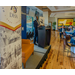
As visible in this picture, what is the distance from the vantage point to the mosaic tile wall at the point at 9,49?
4.33 ft

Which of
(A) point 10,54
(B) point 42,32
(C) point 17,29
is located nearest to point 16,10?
(C) point 17,29

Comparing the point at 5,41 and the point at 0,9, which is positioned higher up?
the point at 0,9

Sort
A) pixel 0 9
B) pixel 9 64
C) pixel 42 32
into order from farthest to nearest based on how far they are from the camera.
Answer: pixel 42 32, pixel 9 64, pixel 0 9

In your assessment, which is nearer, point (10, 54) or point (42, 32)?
point (10, 54)

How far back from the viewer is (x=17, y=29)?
1.68 meters

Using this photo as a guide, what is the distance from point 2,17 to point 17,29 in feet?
1.50

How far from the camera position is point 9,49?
1.46 meters

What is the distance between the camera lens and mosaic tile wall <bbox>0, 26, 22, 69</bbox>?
1.32 m
